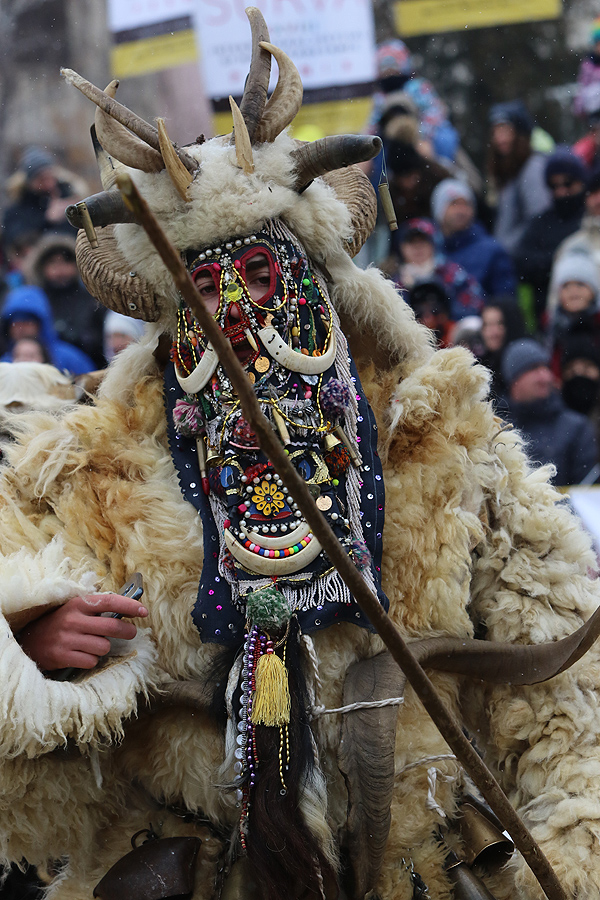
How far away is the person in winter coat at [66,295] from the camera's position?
5957 mm

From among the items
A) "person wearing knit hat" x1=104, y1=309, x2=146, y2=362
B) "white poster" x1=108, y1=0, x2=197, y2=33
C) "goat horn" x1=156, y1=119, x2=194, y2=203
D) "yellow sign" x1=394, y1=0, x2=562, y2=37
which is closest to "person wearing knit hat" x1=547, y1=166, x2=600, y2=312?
"yellow sign" x1=394, y1=0, x2=562, y2=37

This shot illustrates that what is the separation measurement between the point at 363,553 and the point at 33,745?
0.83 metres

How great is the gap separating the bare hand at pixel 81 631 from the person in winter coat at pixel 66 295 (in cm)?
397

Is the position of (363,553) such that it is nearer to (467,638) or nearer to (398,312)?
(467,638)

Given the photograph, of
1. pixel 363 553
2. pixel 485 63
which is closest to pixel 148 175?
pixel 363 553

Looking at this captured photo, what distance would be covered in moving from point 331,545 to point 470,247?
15.0 ft

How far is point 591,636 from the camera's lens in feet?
7.38

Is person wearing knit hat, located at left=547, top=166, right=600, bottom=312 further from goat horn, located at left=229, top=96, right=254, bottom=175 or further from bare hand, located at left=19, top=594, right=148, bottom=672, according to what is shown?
bare hand, located at left=19, top=594, right=148, bottom=672

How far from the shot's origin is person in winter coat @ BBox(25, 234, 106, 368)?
19.5ft

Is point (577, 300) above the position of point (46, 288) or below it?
below

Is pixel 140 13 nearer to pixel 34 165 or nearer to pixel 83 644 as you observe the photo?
pixel 34 165

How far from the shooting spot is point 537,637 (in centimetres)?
243

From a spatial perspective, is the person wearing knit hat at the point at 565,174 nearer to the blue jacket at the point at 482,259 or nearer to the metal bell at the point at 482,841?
the blue jacket at the point at 482,259

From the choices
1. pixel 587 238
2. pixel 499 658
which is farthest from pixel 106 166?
pixel 587 238
